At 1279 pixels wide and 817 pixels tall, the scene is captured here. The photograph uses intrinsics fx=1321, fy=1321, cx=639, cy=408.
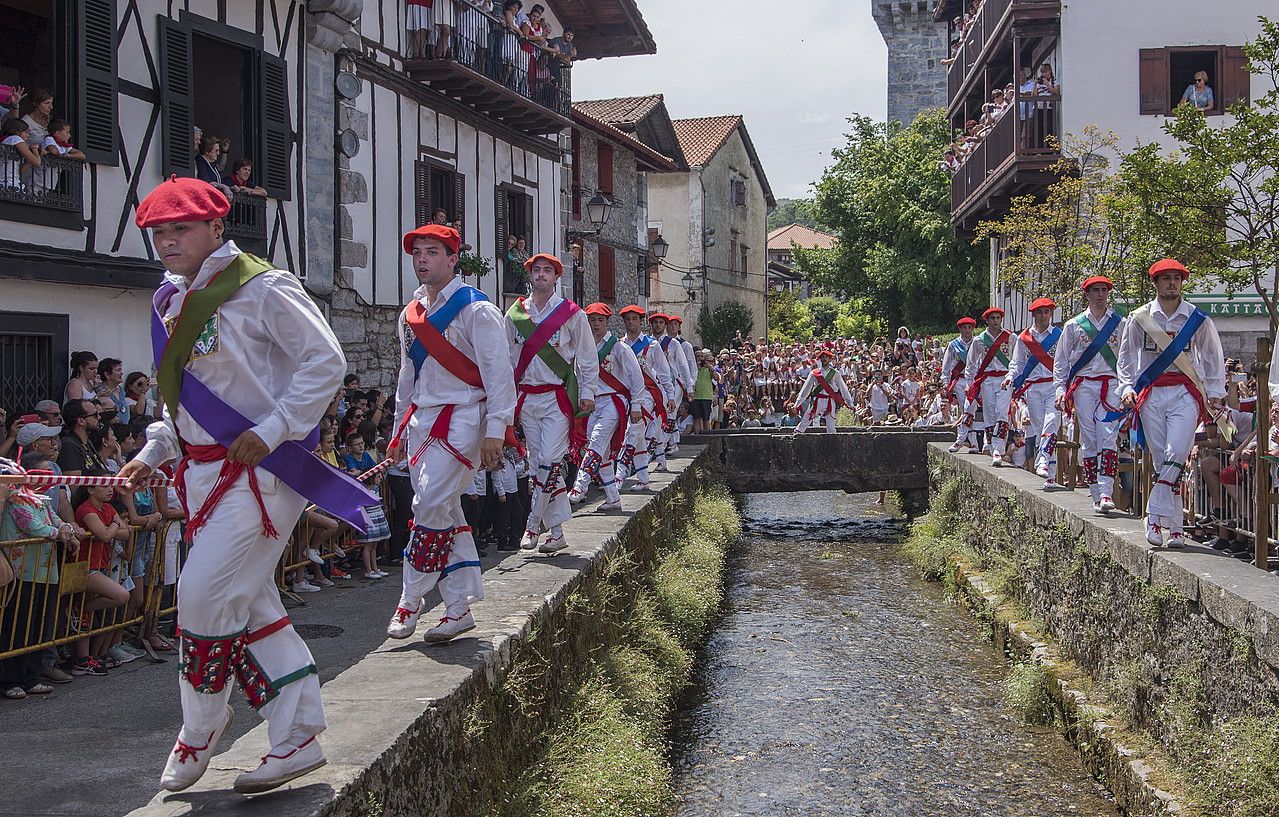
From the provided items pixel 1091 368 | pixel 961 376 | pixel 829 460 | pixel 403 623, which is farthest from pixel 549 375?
pixel 829 460

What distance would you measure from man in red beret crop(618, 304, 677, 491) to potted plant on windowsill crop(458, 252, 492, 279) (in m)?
2.51

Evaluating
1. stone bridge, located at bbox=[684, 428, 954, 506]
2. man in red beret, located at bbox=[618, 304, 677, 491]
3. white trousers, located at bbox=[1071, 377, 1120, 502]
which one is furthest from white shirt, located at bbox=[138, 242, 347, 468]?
stone bridge, located at bbox=[684, 428, 954, 506]

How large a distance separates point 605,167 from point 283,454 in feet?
93.3

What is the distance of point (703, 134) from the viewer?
4928 cm

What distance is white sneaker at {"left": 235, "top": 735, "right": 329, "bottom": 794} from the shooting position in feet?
12.8

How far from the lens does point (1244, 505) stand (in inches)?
312

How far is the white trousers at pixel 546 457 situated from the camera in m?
9.31

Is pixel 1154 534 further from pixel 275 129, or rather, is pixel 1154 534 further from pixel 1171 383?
pixel 275 129

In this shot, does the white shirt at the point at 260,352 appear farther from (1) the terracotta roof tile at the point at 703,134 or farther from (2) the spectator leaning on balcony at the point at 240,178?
(1) the terracotta roof tile at the point at 703,134

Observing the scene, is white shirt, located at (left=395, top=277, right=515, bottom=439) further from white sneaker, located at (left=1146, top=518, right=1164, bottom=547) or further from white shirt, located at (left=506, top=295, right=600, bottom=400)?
white sneaker, located at (left=1146, top=518, right=1164, bottom=547)

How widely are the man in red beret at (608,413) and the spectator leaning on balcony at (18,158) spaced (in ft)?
15.5

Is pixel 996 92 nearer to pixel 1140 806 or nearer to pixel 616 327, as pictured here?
pixel 616 327

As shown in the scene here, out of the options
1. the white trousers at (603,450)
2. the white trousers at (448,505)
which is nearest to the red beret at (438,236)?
the white trousers at (448,505)

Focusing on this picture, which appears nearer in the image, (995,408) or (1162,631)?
(1162,631)
